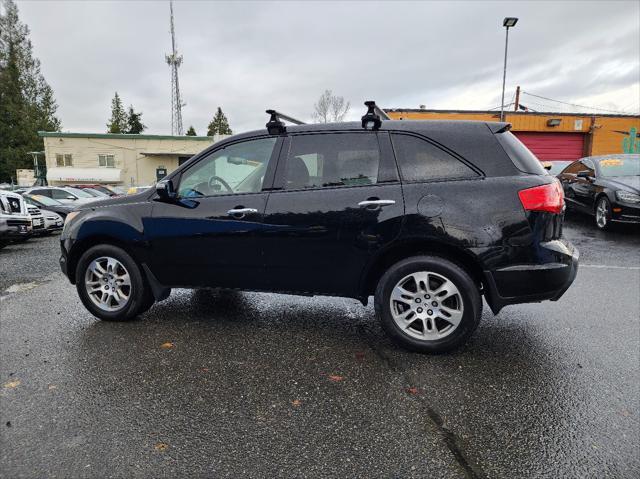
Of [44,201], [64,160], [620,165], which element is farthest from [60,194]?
[64,160]

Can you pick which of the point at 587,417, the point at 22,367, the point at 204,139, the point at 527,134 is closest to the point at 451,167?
the point at 587,417

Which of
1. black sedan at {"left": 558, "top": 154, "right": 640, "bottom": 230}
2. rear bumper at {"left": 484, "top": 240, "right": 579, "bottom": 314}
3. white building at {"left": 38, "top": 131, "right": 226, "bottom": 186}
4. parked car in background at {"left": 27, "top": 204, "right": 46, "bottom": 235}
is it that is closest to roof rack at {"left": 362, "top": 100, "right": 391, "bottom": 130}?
rear bumper at {"left": 484, "top": 240, "right": 579, "bottom": 314}

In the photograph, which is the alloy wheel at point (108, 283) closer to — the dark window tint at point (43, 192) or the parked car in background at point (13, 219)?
the parked car in background at point (13, 219)

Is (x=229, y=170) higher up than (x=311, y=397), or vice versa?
(x=229, y=170)

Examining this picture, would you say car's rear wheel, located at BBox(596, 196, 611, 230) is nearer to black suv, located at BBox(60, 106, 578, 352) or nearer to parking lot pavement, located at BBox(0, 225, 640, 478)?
parking lot pavement, located at BBox(0, 225, 640, 478)

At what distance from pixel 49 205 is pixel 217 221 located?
13235 millimetres

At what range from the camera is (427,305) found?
3305mm

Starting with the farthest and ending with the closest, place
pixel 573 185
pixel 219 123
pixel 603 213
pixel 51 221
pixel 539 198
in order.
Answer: pixel 219 123 < pixel 51 221 < pixel 573 185 < pixel 603 213 < pixel 539 198

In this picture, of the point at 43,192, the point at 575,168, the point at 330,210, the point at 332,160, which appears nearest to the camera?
the point at 330,210

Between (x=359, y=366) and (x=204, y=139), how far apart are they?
39644 mm

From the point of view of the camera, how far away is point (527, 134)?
2488 cm

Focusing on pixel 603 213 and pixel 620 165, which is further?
pixel 620 165

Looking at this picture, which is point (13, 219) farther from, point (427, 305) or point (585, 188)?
point (585, 188)

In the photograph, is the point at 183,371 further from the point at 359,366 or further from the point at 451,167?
the point at 451,167
